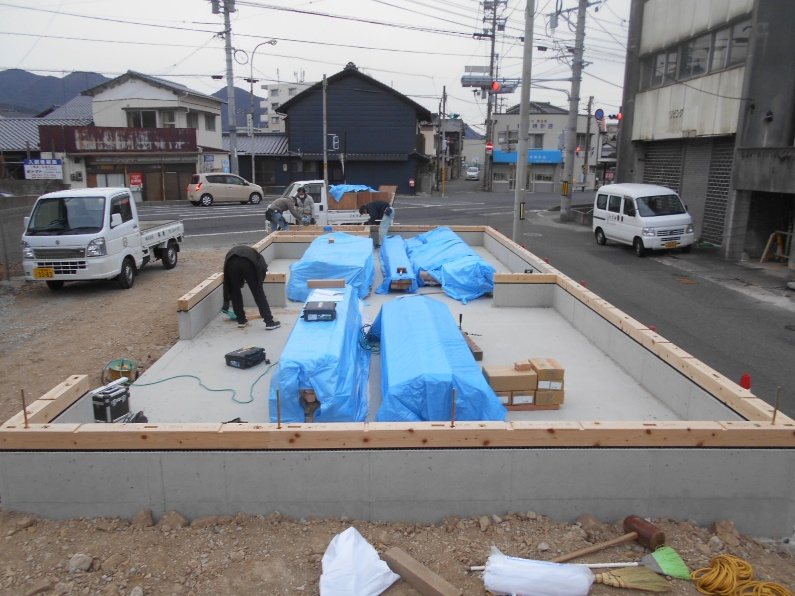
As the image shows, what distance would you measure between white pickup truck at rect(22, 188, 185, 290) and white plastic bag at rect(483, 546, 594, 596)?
12.2 m

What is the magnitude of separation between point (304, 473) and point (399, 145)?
147ft

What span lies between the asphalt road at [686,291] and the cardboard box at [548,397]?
11.1 feet

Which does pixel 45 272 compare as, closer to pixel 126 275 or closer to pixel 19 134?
pixel 126 275

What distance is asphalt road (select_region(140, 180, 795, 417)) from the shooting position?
9.88 m

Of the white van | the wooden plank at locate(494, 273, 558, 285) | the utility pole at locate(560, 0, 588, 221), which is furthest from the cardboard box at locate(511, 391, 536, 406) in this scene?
the utility pole at locate(560, 0, 588, 221)

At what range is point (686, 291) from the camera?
15.0m

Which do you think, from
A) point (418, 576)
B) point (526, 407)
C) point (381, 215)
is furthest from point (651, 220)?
point (418, 576)

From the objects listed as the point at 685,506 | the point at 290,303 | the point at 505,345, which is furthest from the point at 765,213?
the point at 685,506

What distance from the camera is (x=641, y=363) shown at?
23.9ft

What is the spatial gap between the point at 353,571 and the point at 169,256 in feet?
47.8

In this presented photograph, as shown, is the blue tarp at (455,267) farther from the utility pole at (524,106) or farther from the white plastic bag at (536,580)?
the white plastic bag at (536,580)

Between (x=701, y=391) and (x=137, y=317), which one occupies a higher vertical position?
(x=701, y=391)

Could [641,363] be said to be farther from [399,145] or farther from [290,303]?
[399,145]

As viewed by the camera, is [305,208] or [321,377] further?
[305,208]
